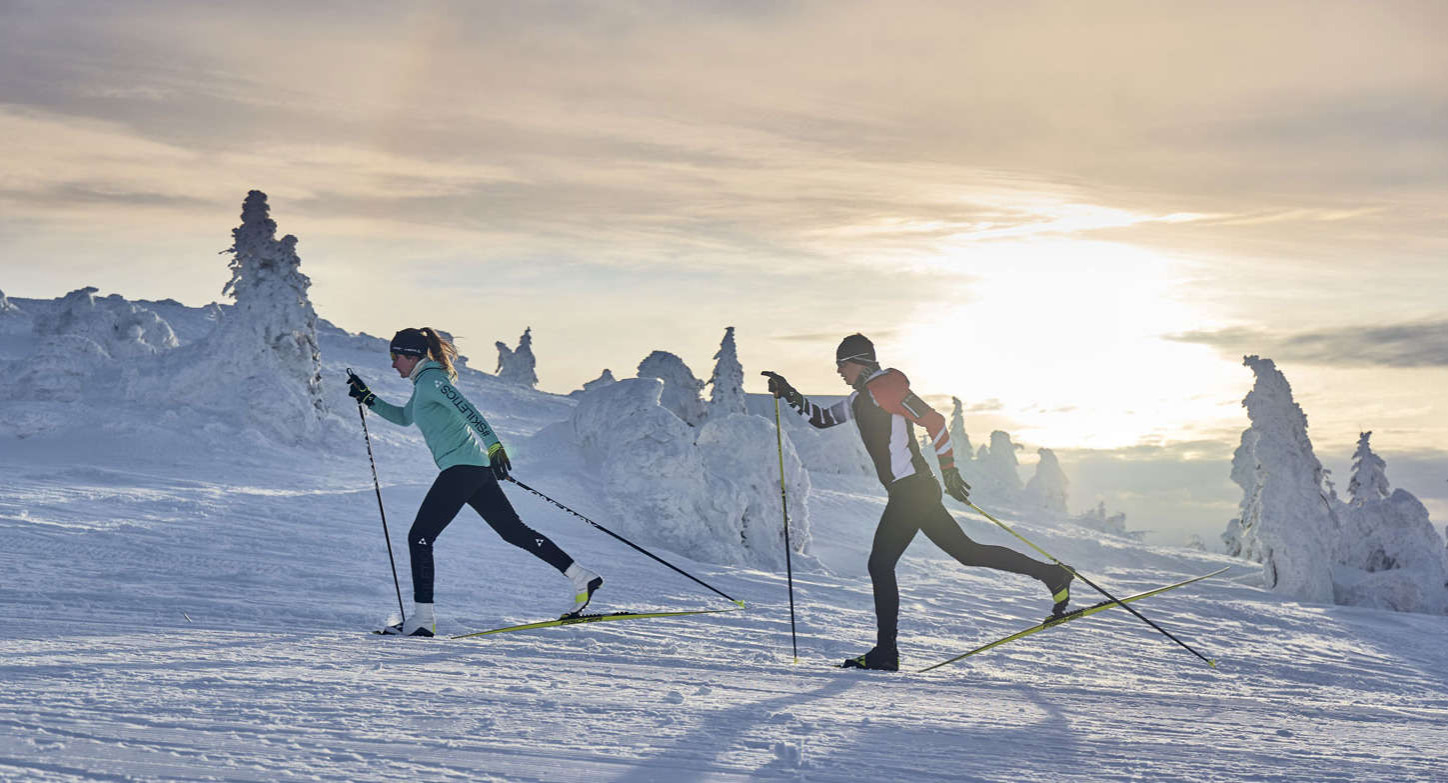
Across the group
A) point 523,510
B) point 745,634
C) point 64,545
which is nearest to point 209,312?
point 523,510

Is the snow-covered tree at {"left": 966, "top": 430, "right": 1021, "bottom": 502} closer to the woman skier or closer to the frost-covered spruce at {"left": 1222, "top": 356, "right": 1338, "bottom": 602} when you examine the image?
the frost-covered spruce at {"left": 1222, "top": 356, "right": 1338, "bottom": 602}

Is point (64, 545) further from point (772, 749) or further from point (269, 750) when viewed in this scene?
point (772, 749)

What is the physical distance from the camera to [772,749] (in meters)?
4.22

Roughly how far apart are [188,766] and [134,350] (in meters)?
47.3

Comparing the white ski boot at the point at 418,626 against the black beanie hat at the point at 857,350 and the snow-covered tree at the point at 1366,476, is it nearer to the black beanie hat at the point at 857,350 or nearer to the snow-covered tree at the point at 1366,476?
the black beanie hat at the point at 857,350

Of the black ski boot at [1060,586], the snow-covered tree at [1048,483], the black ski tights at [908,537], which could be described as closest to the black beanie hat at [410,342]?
the black ski tights at [908,537]

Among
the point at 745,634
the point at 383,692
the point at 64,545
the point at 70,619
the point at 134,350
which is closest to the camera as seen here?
the point at 383,692

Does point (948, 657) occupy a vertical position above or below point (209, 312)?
below

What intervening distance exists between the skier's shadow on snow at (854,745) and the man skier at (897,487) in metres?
1.79

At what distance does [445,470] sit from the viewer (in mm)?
7434

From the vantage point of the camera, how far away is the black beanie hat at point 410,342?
755 cm

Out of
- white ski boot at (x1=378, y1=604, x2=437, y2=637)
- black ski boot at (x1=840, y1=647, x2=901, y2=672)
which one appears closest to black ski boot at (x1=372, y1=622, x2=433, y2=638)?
white ski boot at (x1=378, y1=604, x2=437, y2=637)

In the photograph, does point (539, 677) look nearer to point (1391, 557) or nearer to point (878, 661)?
point (878, 661)

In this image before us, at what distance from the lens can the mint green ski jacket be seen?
24.1ft
